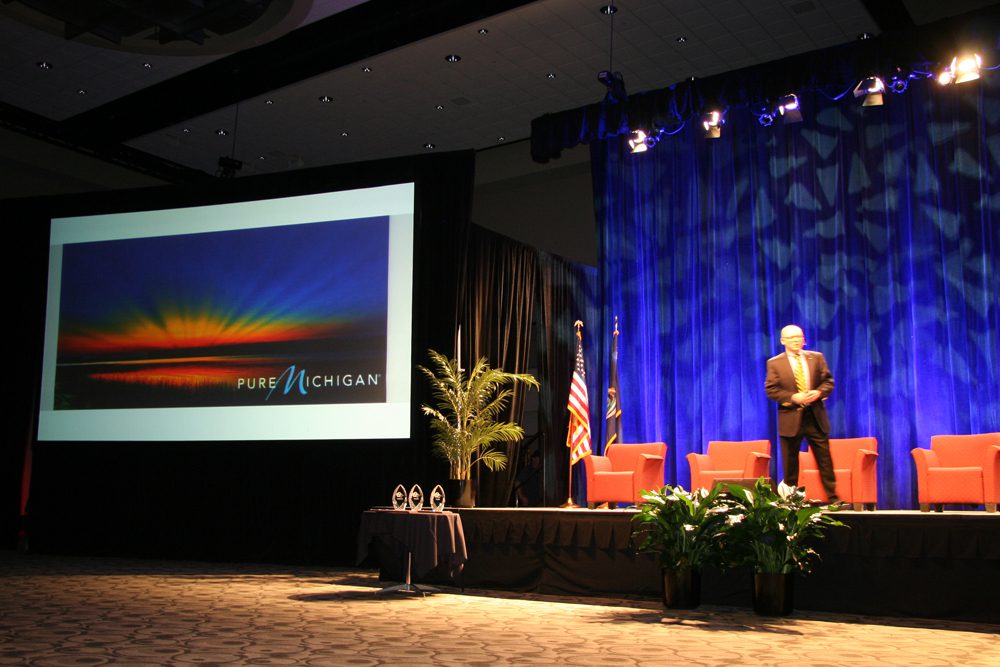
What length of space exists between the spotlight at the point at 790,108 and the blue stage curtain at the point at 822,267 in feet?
1.61

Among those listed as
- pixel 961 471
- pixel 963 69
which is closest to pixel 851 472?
pixel 961 471

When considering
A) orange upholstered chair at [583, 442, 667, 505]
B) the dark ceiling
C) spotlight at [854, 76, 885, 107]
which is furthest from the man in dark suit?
the dark ceiling

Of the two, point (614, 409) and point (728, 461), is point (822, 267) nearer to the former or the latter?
point (728, 461)

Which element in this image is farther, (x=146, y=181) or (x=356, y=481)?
(x=146, y=181)

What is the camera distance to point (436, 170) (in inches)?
348

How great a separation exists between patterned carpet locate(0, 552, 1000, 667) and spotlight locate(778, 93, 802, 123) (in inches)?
187

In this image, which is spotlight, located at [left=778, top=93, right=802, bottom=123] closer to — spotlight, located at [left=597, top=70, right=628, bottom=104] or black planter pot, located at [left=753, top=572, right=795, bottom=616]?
spotlight, located at [left=597, top=70, right=628, bottom=104]

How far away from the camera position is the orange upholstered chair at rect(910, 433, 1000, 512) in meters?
7.22

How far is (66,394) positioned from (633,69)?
659 cm

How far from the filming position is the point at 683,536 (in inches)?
230

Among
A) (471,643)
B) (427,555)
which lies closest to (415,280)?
(427,555)

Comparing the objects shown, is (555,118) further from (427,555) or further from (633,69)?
(427,555)

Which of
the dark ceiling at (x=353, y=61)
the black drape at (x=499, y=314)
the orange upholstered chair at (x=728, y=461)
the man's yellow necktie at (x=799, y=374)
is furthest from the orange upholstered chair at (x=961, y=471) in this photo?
the black drape at (x=499, y=314)

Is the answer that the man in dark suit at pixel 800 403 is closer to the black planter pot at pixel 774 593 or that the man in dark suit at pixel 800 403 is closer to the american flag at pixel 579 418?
the black planter pot at pixel 774 593
